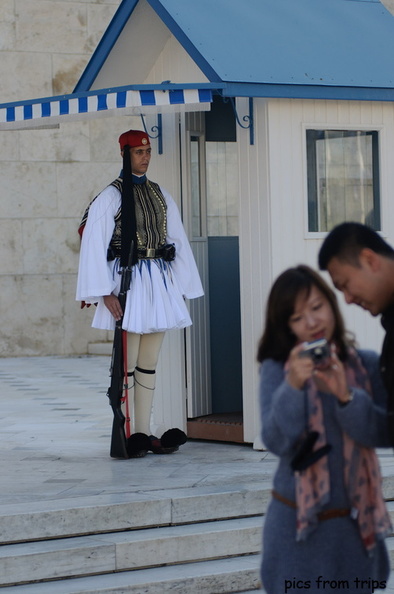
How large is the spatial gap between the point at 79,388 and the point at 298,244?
15.8ft

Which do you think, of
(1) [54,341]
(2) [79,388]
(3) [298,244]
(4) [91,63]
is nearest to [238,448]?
(3) [298,244]

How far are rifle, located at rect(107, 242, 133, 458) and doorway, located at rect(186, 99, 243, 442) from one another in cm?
78

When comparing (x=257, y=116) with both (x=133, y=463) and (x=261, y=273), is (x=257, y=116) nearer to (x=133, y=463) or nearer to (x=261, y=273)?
(x=261, y=273)

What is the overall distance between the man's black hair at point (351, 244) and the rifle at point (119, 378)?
3.81 meters

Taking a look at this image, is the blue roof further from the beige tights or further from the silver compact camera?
the silver compact camera

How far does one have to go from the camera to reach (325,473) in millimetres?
3002

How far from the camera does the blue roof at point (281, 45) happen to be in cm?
692

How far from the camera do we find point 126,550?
18.1ft

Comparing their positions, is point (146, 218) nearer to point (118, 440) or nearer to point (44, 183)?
point (118, 440)

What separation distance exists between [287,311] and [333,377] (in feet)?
0.87

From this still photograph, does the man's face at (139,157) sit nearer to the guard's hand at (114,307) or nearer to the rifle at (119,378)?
the rifle at (119,378)

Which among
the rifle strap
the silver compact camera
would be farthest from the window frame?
the silver compact camera

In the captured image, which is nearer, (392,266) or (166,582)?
(392,266)

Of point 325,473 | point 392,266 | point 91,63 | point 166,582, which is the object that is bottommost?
point 166,582
